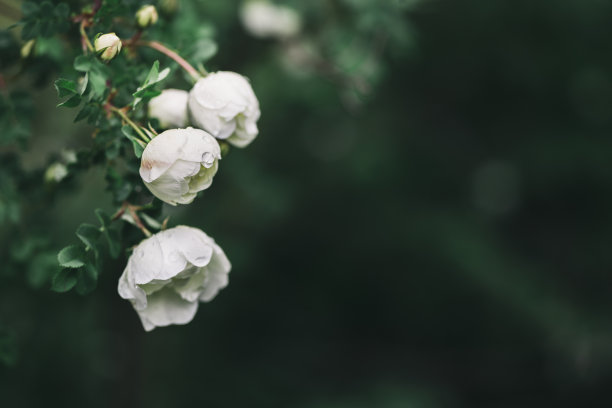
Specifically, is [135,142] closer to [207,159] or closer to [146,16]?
[207,159]

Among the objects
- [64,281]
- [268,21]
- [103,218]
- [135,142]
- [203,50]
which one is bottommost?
[64,281]

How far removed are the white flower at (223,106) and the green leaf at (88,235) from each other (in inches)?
10.5

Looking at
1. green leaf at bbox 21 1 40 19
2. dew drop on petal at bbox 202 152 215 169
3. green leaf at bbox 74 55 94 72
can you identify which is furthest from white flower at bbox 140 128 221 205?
green leaf at bbox 21 1 40 19

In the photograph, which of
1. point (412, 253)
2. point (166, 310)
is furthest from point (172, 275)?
point (412, 253)

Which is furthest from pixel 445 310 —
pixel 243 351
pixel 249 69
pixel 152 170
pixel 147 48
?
pixel 152 170

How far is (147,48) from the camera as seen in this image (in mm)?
1504

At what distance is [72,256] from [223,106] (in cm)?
37

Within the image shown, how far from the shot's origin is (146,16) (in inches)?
50.9

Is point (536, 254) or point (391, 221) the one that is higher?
point (536, 254)

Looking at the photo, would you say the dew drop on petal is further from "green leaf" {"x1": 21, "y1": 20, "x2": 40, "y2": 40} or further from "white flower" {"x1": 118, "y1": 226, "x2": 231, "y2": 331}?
"green leaf" {"x1": 21, "y1": 20, "x2": 40, "y2": 40}

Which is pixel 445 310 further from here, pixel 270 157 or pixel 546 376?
pixel 270 157

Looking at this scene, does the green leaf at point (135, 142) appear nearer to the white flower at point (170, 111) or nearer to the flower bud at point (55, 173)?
the white flower at point (170, 111)

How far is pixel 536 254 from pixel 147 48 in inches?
138

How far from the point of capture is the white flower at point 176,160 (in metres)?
1.05
